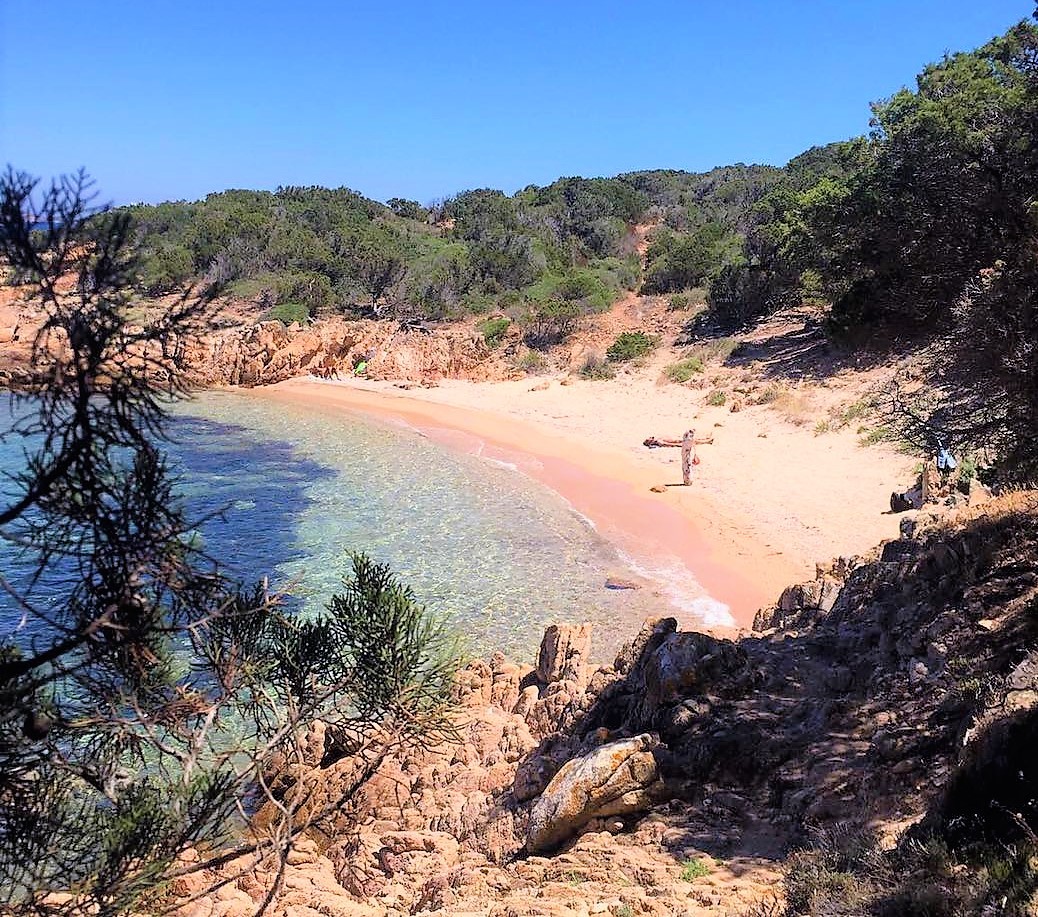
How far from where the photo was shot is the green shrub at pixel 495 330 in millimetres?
37062

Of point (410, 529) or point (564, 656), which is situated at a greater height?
point (410, 529)

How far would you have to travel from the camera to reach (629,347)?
32.9m

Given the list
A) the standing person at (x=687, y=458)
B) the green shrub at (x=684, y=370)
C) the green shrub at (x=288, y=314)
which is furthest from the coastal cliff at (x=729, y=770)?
the green shrub at (x=288, y=314)

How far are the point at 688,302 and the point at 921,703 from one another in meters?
32.6

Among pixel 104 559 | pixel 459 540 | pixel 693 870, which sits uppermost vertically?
pixel 104 559

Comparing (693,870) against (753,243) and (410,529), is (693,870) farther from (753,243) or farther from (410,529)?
(753,243)

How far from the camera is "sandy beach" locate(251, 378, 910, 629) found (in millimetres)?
15445

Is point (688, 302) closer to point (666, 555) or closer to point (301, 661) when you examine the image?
point (666, 555)

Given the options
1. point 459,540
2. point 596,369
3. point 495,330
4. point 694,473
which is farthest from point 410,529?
point 495,330

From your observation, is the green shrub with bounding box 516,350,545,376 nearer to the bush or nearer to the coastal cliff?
the bush

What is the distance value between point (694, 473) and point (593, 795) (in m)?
14.6

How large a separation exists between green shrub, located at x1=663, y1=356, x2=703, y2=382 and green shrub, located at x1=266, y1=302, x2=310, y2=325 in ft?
60.8

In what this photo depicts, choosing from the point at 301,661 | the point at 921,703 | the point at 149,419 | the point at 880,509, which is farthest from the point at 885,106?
the point at 149,419

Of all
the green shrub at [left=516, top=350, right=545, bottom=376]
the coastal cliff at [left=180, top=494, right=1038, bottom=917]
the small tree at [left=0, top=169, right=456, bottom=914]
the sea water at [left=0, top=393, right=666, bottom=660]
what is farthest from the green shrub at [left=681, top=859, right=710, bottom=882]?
the green shrub at [left=516, top=350, right=545, bottom=376]
